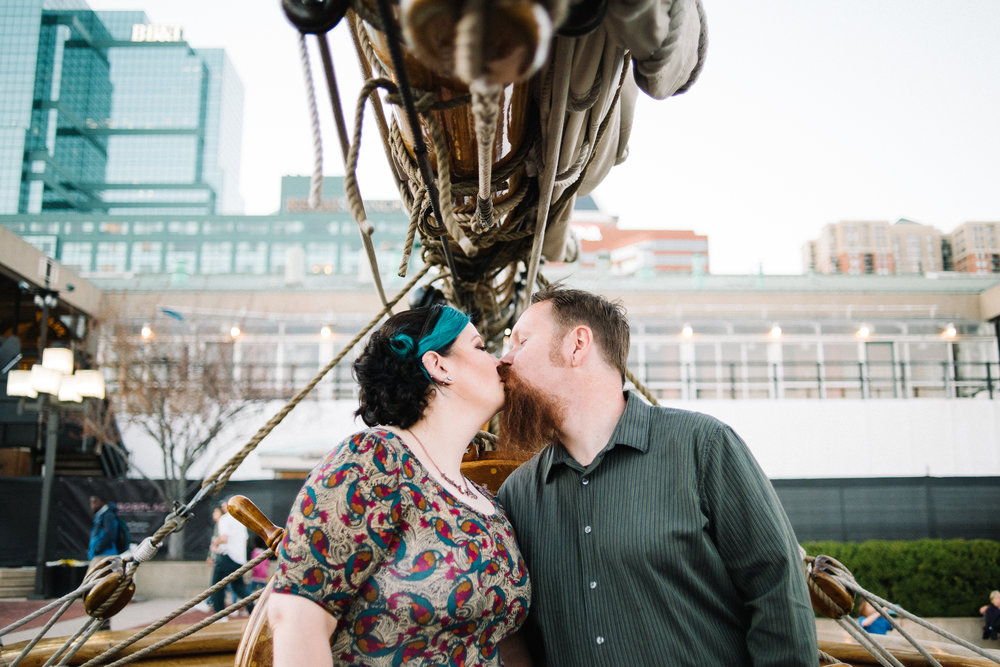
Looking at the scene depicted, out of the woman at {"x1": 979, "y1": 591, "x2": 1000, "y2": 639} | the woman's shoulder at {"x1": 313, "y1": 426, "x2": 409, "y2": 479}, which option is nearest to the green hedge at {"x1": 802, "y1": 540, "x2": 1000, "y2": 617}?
the woman at {"x1": 979, "y1": 591, "x2": 1000, "y2": 639}

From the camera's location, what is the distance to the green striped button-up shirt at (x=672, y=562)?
128 centimetres

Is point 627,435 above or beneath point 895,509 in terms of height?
above

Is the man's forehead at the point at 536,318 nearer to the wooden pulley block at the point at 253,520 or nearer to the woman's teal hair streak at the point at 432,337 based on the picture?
the woman's teal hair streak at the point at 432,337

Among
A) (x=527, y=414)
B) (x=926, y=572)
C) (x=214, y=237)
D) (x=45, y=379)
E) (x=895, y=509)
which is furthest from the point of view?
(x=214, y=237)

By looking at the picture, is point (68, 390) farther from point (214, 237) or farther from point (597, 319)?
point (214, 237)

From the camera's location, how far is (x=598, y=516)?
4.74 feet

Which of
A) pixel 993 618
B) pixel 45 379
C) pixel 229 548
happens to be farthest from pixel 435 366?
pixel 45 379

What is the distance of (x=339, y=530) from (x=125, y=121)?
78.6 meters

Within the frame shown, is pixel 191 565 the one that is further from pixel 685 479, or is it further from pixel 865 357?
pixel 865 357

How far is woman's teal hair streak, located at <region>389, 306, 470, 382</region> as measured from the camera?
1.47 meters

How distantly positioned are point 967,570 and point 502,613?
386 inches

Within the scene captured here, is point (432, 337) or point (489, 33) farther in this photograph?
point (432, 337)

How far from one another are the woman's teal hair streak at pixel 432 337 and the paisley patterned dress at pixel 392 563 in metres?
0.21

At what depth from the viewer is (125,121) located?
6650 centimetres
